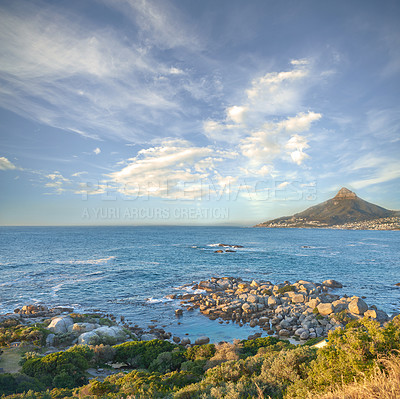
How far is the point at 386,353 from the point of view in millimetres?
7125

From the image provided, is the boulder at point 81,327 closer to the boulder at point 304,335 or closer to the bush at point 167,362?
the bush at point 167,362

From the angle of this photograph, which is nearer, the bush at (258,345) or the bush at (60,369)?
the bush at (60,369)

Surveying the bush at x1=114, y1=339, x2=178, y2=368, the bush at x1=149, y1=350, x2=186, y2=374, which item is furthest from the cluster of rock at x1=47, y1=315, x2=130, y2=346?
the bush at x1=149, y1=350, x2=186, y2=374

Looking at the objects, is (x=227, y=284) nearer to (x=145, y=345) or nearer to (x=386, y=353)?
(x=145, y=345)

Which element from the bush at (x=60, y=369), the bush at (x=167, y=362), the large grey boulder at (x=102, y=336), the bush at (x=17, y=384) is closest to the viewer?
the bush at (x=17, y=384)

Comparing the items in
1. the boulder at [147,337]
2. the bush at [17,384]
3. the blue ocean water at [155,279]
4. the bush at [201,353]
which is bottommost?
the blue ocean water at [155,279]

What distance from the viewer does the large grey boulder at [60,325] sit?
68.0 feet

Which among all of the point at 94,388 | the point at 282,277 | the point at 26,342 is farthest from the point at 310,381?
the point at 282,277

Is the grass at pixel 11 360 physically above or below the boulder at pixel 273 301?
above

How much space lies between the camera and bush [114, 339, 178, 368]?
623 inches

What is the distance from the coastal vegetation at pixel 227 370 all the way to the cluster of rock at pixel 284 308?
6975 millimetres

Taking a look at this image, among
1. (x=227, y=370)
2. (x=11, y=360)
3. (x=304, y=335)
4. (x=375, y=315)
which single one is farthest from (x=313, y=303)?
(x=11, y=360)

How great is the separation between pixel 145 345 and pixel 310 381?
40.5ft

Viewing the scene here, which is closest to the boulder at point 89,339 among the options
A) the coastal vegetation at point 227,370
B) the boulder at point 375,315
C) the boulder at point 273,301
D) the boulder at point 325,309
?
the coastal vegetation at point 227,370
